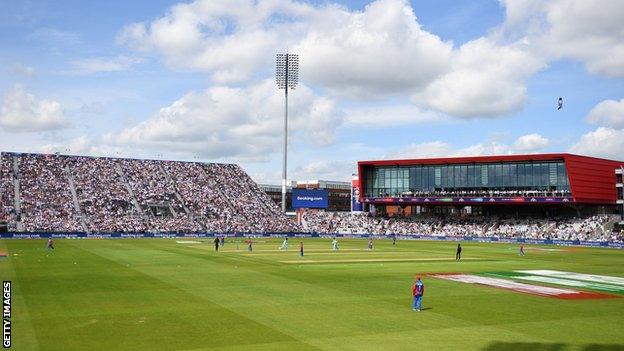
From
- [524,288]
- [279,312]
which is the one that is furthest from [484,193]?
[279,312]

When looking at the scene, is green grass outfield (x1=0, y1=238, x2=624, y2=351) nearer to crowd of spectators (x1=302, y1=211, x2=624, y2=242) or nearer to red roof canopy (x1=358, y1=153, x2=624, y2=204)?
crowd of spectators (x1=302, y1=211, x2=624, y2=242)

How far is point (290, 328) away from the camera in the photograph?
18.8 m

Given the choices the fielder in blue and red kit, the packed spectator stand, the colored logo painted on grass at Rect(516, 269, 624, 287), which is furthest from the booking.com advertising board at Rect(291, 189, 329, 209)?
the fielder in blue and red kit

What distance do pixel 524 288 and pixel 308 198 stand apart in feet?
280

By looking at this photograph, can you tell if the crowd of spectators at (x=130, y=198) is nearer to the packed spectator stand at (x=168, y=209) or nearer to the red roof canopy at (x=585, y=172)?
the packed spectator stand at (x=168, y=209)

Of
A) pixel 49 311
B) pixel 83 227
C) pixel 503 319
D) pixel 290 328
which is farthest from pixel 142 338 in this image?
pixel 83 227

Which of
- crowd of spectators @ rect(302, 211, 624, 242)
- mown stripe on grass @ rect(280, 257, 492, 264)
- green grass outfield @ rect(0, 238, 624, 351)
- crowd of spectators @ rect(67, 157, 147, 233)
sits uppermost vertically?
crowd of spectators @ rect(67, 157, 147, 233)

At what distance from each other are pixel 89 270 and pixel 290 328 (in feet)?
66.8

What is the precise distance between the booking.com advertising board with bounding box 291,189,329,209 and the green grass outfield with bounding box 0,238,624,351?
245ft

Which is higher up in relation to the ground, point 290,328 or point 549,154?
point 549,154

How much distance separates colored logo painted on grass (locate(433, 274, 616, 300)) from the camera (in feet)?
88.7

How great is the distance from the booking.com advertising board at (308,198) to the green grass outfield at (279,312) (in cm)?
7481

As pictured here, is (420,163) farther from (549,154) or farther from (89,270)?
(89,270)

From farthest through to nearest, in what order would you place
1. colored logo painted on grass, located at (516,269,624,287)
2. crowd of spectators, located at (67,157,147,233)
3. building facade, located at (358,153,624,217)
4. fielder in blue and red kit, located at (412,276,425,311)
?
crowd of spectators, located at (67,157,147,233) < building facade, located at (358,153,624,217) < colored logo painted on grass, located at (516,269,624,287) < fielder in blue and red kit, located at (412,276,425,311)
